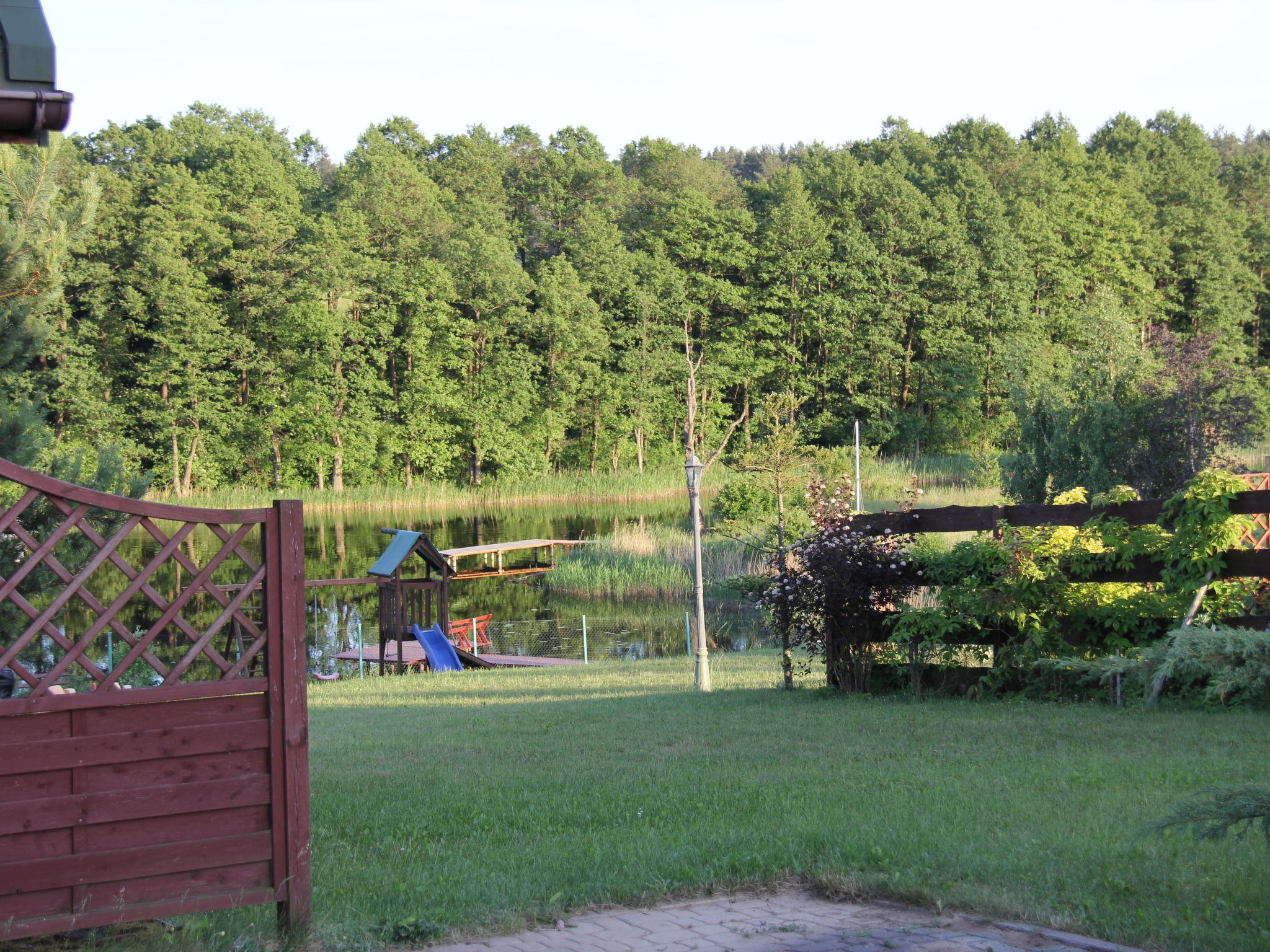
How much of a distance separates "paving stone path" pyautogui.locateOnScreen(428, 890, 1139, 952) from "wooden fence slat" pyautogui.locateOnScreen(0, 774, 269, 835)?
88cm

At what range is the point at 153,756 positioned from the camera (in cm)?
394

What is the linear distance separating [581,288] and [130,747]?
2077 inches

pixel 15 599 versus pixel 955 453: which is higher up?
pixel 955 453

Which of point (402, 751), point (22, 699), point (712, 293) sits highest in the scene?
point (712, 293)

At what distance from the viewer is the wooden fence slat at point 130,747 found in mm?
3730

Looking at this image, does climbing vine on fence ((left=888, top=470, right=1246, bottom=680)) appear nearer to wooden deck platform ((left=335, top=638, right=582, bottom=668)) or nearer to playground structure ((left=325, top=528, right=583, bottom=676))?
playground structure ((left=325, top=528, right=583, bottom=676))

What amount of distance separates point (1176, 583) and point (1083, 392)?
53.8ft

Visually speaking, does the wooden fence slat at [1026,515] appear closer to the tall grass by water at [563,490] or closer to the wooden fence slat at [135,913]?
the wooden fence slat at [135,913]

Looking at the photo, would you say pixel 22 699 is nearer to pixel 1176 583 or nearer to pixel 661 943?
pixel 661 943

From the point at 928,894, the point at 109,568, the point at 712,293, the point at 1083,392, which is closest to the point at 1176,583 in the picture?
the point at 928,894

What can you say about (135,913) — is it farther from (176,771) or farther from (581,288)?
(581,288)

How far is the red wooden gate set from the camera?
148 inches

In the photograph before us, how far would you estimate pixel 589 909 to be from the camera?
4.52 meters

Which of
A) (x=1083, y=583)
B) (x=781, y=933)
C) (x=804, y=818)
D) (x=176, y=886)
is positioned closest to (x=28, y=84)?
(x=176, y=886)
